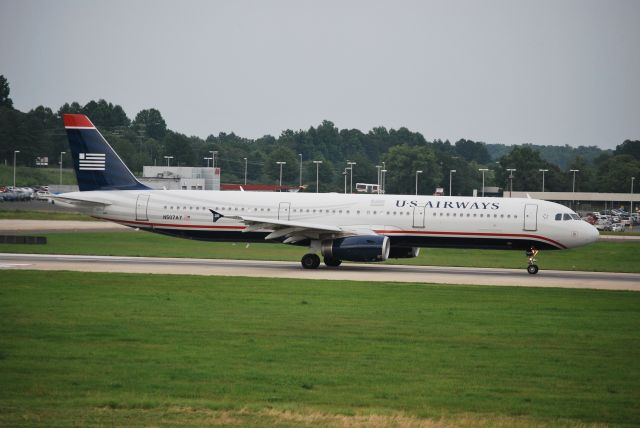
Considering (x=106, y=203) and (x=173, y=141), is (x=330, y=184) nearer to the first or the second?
(x=173, y=141)

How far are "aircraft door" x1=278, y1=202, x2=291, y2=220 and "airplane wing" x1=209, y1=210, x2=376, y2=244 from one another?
0.97 meters

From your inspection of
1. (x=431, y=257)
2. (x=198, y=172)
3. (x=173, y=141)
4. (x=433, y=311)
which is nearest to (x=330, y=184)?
(x=173, y=141)

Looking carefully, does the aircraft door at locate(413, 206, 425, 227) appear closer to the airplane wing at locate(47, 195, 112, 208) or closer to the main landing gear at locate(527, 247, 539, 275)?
the main landing gear at locate(527, 247, 539, 275)

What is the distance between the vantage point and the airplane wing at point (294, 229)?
3969cm

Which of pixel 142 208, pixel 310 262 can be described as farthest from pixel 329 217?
pixel 142 208

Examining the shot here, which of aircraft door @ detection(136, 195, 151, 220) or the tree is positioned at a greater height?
the tree

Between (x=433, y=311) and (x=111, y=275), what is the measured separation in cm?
1362

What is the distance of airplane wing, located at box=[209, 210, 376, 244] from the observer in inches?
1563

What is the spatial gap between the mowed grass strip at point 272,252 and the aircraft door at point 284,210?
4315 millimetres

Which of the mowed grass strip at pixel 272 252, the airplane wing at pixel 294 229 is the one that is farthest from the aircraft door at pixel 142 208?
the airplane wing at pixel 294 229

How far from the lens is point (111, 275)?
3462 cm

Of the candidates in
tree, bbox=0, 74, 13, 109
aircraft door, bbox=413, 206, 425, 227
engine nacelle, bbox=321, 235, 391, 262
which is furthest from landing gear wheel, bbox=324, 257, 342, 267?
tree, bbox=0, 74, 13, 109

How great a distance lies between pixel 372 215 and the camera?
137 ft

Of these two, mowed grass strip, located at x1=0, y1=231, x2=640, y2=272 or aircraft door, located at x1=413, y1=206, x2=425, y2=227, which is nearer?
aircraft door, located at x1=413, y1=206, x2=425, y2=227
